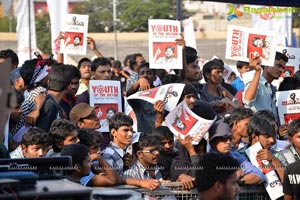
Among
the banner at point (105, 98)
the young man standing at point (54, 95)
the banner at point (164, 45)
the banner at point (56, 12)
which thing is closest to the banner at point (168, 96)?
the banner at point (105, 98)

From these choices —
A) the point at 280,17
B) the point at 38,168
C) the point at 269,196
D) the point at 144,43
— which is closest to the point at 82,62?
the point at 269,196

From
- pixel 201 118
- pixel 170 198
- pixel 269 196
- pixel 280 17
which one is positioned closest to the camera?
pixel 170 198

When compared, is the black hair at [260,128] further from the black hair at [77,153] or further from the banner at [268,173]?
the black hair at [77,153]

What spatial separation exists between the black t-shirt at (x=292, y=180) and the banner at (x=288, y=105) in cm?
251

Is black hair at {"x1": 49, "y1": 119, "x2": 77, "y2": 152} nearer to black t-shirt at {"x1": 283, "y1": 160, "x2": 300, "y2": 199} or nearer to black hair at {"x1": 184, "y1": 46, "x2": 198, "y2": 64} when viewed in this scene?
black t-shirt at {"x1": 283, "y1": 160, "x2": 300, "y2": 199}

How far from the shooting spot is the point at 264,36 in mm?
11461

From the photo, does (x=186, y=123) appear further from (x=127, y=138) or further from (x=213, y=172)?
(x=213, y=172)

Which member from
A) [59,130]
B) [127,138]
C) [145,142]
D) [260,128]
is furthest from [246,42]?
[59,130]

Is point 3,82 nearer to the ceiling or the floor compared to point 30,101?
nearer to the ceiling

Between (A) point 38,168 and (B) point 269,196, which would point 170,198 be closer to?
(B) point 269,196

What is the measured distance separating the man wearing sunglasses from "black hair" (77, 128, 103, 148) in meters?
1.13

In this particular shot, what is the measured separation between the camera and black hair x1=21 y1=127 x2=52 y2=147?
7.29 m

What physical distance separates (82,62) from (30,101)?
3.45m

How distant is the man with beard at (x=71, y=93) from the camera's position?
9.13 metres
